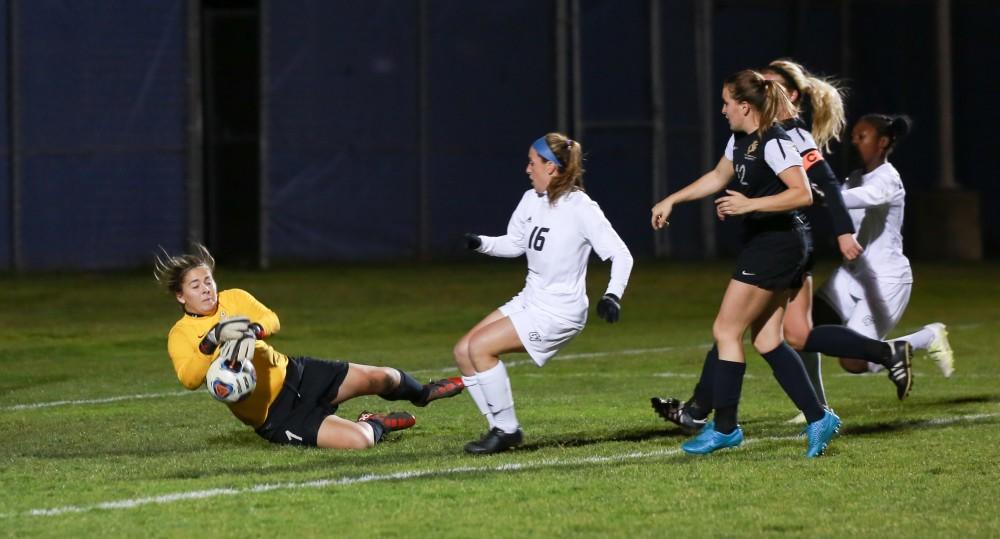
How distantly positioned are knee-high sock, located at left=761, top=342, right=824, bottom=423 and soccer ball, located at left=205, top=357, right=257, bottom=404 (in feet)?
8.18

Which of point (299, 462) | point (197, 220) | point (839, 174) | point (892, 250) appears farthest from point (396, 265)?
point (299, 462)

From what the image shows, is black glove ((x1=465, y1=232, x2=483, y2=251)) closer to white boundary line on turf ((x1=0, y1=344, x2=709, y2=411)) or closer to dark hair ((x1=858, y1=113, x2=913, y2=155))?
dark hair ((x1=858, y1=113, x2=913, y2=155))

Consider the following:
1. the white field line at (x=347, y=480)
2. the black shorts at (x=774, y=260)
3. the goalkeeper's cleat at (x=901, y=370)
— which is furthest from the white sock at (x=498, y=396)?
the goalkeeper's cleat at (x=901, y=370)

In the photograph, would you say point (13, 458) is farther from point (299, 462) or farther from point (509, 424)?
point (509, 424)

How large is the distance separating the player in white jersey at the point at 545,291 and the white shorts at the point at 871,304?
85.9 inches

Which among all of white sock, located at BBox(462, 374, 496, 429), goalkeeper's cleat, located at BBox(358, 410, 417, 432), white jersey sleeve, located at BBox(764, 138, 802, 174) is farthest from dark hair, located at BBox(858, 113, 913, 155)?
goalkeeper's cleat, located at BBox(358, 410, 417, 432)

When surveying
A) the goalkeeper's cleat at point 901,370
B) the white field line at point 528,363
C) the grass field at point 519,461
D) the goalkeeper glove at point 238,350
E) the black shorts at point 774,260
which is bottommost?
the white field line at point 528,363

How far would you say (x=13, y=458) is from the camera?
25.1 ft

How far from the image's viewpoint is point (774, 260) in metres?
7.44

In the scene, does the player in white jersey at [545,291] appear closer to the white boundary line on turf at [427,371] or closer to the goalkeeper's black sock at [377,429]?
the goalkeeper's black sock at [377,429]

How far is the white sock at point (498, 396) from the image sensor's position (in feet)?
25.2

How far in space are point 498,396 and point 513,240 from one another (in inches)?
32.3

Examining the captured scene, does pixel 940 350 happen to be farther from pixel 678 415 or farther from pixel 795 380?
pixel 795 380

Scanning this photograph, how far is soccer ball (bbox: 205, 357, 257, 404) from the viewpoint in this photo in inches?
297
